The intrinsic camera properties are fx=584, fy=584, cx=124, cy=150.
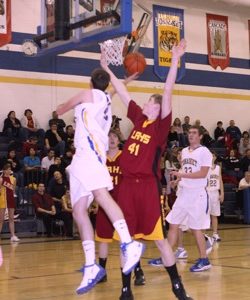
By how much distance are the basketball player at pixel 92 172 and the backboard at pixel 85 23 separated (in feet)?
12.0

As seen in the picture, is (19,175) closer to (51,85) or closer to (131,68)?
(51,85)

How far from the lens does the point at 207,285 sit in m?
6.23

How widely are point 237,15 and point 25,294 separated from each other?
18.0 m

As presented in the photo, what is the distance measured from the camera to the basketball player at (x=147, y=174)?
5.29 metres

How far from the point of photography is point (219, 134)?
20.3 m

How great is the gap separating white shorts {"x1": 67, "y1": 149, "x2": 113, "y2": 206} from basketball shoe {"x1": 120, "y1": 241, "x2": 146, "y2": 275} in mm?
539

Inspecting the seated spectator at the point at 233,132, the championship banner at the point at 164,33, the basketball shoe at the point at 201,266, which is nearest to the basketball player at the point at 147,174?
the basketball shoe at the point at 201,266

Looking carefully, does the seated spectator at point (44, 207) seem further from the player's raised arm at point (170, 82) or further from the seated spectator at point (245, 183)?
the player's raised arm at point (170, 82)

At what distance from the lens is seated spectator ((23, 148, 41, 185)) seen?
14.8 m

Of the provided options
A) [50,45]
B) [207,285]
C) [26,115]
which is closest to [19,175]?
[26,115]

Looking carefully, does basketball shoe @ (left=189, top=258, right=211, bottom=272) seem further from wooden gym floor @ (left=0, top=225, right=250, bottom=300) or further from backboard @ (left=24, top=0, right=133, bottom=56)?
backboard @ (left=24, top=0, right=133, bottom=56)

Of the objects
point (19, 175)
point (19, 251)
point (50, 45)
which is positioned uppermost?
point (50, 45)

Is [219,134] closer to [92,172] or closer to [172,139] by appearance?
[172,139]

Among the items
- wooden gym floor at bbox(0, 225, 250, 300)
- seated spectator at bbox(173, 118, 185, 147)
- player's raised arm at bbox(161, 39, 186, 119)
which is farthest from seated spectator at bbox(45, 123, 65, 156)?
player's raised arm at bbox(161, 39, 186, 119)
